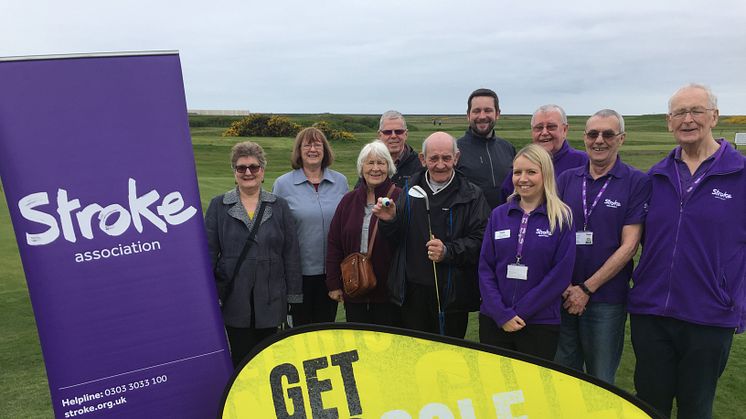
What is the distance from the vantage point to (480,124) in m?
3.86

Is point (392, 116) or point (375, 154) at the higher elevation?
point (392, 116)

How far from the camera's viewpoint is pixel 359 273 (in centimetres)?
315

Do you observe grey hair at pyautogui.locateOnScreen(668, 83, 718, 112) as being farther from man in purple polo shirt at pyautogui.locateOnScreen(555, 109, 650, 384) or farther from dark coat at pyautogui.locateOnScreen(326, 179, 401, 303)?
dark coat at pyautogui.locateOnScreen(326, 179, 401, 303)

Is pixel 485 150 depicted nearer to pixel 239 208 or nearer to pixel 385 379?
pixel 239 208

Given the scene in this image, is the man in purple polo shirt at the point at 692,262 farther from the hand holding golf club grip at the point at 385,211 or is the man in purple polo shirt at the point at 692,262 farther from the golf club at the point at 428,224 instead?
the hand holding golf club grip at the point at 385,211

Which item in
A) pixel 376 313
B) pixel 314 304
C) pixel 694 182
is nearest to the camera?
pixel 694 182

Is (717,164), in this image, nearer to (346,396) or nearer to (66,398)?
(346,396)

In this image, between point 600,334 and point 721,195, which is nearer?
point 721,195

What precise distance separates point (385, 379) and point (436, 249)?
0.88 m

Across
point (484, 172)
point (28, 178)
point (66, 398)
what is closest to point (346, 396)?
point (66, 398)

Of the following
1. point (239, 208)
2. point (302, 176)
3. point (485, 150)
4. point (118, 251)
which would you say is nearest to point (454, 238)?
point (485, 150)

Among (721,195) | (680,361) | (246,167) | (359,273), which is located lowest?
(680,361)

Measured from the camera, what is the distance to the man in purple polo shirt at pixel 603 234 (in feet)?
9.00

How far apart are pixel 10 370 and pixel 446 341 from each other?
374 cm
